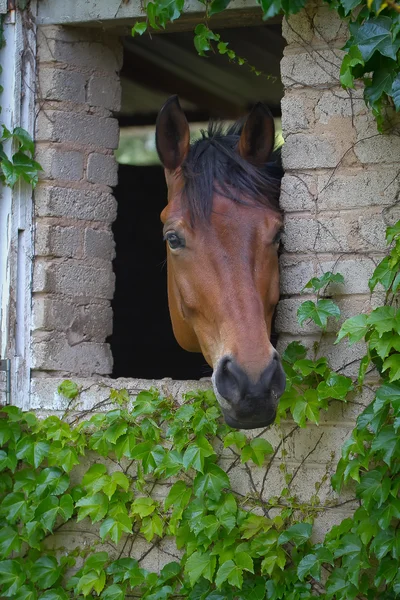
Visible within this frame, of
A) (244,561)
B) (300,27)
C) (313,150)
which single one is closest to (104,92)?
(300,27)

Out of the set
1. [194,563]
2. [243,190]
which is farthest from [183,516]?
[243,190]

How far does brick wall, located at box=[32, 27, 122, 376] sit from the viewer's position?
3.89 metres

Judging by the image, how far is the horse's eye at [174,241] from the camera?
3.22 m

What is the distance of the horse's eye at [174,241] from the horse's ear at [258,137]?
0.53 m

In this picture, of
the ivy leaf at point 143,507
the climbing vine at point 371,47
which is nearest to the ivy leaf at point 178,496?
the ivy leaf at point 143,507

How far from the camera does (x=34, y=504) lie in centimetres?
367

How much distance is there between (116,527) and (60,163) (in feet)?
5.52

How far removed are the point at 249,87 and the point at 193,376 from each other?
2.35m

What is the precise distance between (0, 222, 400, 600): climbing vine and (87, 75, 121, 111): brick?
1.42 m

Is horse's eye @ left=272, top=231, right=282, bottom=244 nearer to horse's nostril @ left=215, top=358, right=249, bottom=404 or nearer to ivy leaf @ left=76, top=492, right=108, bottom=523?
horse's nostril @ left=215, top=358, right=249, bottom=404

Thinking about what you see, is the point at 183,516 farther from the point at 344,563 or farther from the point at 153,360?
the point at 153,360

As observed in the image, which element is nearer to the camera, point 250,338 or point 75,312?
point 250,338

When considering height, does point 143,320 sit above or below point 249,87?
below

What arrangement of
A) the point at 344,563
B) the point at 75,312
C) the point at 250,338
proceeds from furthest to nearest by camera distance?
the point at 75,312 < the point at 344,563 < the point at 250,338
